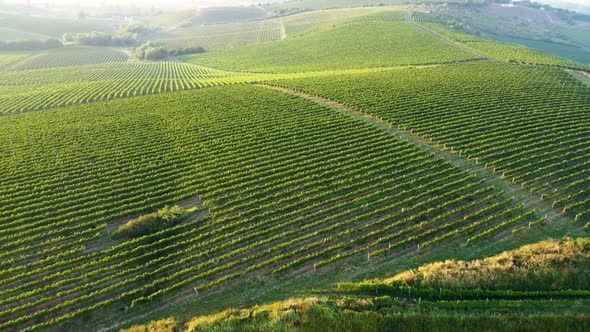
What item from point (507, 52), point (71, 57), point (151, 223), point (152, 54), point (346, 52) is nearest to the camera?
point (151, 223)

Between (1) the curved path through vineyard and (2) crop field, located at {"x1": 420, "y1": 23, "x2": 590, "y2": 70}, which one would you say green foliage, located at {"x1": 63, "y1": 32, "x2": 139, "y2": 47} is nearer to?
(2) crop field, located at {"x1": 420, "y1": 23, "x2": 590, "y2": 70}

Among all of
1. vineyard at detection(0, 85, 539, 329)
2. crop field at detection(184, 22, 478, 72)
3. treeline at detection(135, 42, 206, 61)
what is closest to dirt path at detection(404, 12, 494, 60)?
crop field at detection(184, 22, 478, 72)

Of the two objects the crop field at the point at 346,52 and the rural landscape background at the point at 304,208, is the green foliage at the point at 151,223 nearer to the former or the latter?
the rural landscape background at the point at 304,208

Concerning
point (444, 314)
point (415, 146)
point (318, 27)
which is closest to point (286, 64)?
point (318, 27)

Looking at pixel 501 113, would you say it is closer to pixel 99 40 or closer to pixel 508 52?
pixel 508 52

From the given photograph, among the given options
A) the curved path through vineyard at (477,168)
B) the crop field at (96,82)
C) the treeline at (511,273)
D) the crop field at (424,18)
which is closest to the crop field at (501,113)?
the curved path through vineyard at (477,168)

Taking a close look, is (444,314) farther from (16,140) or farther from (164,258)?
(16,140)

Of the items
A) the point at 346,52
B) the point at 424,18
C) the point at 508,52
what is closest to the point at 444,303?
the point at 508,52
